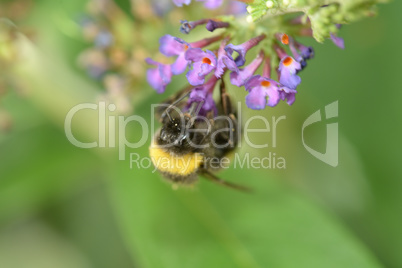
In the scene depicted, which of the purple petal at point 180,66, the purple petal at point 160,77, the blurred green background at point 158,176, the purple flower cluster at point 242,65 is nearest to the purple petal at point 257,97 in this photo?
the purple flower cluster at point 242,65

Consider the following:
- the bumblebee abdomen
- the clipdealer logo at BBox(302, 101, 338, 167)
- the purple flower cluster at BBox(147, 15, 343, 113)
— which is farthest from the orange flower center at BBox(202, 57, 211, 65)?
the clipdealer logo at BBox(302, 101, 338, 167)

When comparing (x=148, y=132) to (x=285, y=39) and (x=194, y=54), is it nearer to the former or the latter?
(x=194, y=54)

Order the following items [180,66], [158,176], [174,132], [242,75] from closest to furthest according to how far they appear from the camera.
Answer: [242,75], [180,66], [174,132], [158,176]

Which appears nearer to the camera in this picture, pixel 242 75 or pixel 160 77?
pixel 242 75

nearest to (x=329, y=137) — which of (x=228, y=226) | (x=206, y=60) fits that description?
(x=228, y=226)

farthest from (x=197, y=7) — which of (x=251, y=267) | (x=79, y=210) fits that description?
(x=79, y=210)

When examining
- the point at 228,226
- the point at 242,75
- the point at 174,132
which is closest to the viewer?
the point at 242,75

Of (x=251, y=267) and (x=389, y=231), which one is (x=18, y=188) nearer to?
(x=251, y=267)

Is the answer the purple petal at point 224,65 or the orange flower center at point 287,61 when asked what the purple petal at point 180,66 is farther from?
the orange flower center at point 287,61
